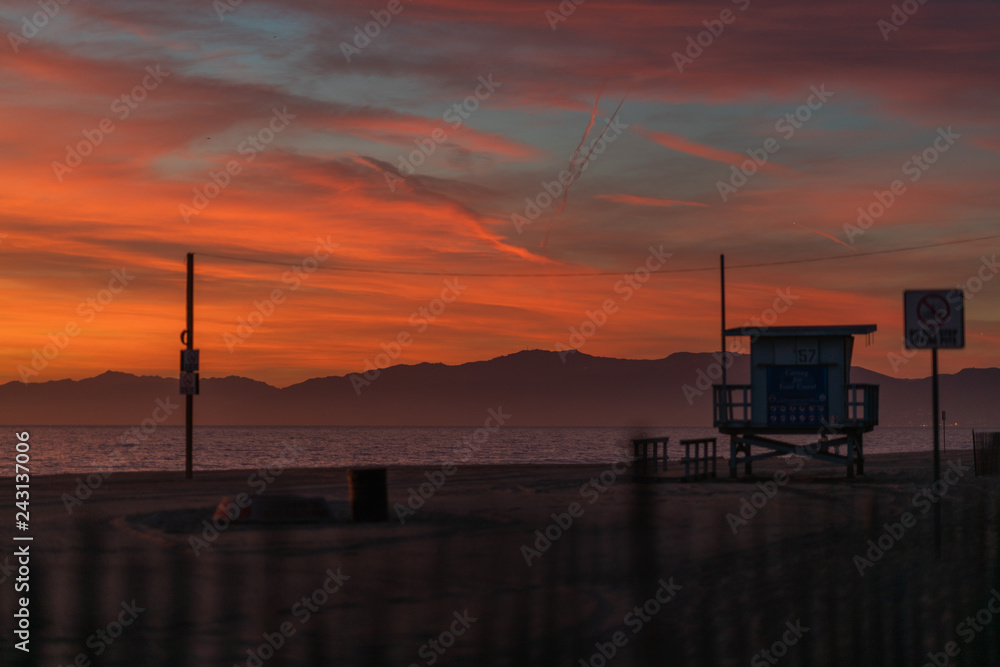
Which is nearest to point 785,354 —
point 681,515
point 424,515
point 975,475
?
point 975,475

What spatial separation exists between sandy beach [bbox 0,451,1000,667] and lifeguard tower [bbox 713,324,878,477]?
890cm

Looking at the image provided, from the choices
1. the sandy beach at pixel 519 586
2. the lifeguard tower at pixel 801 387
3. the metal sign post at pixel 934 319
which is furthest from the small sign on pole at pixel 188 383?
the metal sign post at pixel 934 319

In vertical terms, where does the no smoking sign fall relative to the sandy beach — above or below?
above

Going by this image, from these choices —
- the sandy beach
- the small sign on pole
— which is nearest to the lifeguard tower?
the sandy beach

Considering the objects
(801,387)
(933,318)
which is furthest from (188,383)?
(933,318)

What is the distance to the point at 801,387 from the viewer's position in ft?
103

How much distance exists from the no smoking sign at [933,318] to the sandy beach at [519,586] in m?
1.91

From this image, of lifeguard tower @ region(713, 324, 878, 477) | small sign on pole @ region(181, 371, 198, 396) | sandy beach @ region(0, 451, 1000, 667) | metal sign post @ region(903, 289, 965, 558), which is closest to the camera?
sandy beach @ region(0, 451, 1000, 667)

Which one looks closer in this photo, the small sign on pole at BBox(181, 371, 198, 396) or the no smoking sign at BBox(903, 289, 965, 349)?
the no smoking sign at BBox(903, 289, 965, 349)

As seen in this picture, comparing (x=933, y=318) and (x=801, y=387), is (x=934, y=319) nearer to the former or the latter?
(x=933, y=318)

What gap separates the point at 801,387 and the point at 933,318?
18.3 m

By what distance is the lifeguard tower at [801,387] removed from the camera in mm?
31031

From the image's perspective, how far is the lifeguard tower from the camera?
1222 inches

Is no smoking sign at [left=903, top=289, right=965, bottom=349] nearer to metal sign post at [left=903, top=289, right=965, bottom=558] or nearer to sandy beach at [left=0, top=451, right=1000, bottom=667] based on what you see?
metal sign post at [left=903, top=289, right=965, bottom=558]
